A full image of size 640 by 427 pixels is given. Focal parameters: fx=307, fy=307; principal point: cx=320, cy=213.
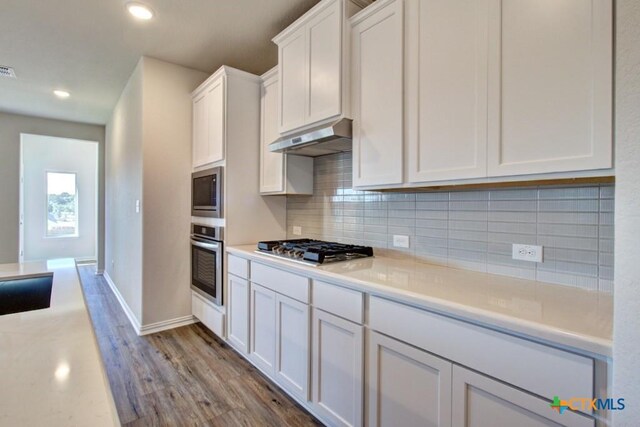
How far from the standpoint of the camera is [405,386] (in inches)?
50.6

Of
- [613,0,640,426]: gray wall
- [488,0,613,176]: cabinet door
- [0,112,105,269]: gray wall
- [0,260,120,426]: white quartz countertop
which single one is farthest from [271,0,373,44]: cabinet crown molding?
[0,112,105,269]: gray wall

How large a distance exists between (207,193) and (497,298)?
2.50m

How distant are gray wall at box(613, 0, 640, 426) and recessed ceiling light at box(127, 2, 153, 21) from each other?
2.68 meters

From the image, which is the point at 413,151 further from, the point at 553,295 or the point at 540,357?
the point at 540,357

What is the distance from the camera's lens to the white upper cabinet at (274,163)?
2609 mm

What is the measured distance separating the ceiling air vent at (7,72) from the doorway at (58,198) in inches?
124

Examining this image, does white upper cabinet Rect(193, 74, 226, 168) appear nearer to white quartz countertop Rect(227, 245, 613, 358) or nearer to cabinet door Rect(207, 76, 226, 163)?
cabinet door Rect(207, 76, 226, 163)

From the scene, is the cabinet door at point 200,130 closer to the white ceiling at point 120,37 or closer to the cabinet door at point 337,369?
the white ceiling at point 120,37

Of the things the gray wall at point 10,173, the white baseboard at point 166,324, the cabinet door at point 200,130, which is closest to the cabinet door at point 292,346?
the white baseboard at point 166,324

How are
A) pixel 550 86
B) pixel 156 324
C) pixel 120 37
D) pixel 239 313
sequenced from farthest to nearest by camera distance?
pixel 156 324 < pixel 120 37 < pixel 239 313 < pixel 550 86

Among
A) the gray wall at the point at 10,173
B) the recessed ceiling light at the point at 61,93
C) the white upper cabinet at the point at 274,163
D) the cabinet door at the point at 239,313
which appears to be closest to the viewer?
the cabinet door at the point at 239,313

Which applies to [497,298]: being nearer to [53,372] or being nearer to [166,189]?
[53,372]

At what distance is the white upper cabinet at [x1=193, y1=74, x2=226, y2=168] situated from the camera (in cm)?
271

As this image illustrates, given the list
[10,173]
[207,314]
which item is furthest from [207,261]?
[10,173]
